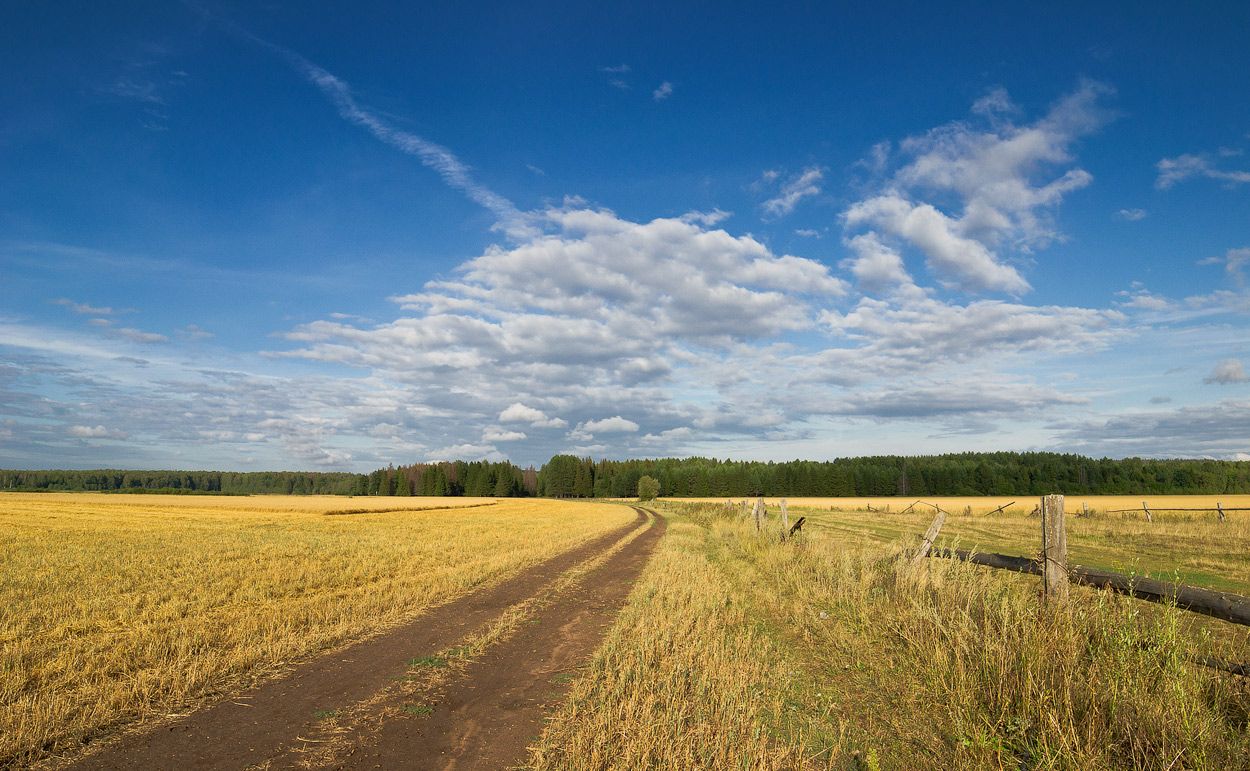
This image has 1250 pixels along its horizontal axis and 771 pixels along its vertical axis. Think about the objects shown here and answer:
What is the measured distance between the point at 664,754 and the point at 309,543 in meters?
23.4

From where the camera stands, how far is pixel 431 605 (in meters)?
12.2

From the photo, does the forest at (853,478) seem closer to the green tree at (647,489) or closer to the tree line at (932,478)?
the tree line at (932,478)

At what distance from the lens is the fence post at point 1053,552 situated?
23.7 feet

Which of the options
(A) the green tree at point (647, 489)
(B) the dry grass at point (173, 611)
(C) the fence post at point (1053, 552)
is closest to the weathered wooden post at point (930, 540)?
(C) the fence post at point (1053, 552)

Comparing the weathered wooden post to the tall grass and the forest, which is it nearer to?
the tall grass

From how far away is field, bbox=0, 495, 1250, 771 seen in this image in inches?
197

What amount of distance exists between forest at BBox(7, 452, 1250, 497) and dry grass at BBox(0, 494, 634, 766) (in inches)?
4921

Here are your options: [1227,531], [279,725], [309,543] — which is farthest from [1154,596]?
[1227,531]

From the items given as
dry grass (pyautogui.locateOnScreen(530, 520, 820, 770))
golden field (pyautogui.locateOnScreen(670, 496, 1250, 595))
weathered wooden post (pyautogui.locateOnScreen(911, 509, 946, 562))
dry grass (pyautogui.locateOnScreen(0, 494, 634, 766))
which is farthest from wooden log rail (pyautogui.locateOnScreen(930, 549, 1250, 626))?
dry grass (pyautogui.locateOnScreen(0, 494, 634, 766))

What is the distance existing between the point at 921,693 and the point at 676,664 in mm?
2954

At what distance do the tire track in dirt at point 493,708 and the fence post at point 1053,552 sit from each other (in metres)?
6.40

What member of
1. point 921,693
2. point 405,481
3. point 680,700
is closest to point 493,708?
point 680,700

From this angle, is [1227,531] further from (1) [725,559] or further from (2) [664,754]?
(2) [664,754]

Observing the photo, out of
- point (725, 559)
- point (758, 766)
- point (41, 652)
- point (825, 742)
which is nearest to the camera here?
point (758, 766)
